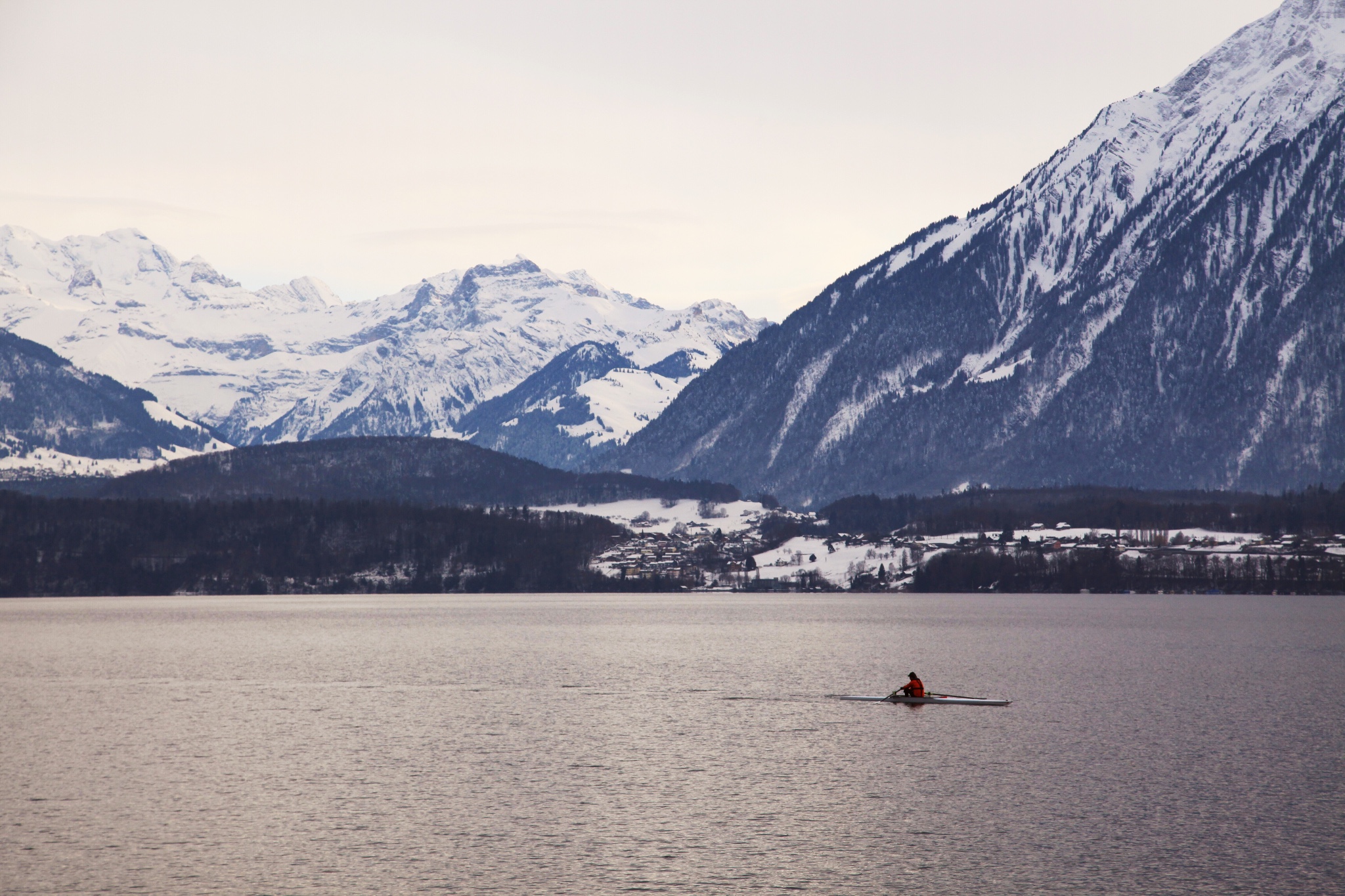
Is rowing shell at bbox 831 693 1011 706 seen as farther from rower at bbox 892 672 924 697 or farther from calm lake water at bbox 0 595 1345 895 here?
calm lake water at bbox 0 595 1345 895

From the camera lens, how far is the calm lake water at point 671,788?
75.6 meters

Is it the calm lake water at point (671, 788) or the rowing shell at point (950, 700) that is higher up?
the rowing shell at point (950, 700)

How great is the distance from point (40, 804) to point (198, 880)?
24.9m

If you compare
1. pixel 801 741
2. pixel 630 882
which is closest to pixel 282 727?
pixel 801 741

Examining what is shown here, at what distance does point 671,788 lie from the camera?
320 ft

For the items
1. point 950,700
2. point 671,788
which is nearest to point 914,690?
point 950,700

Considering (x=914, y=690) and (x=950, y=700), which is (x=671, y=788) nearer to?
(x=914, y=690)

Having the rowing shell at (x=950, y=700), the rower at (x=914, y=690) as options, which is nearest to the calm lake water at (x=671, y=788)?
the rowing shell at (x=950, y=700)

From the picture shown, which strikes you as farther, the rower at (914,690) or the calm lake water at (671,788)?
the rower at (914,690)

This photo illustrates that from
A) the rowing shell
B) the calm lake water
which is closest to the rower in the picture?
the rowing shell

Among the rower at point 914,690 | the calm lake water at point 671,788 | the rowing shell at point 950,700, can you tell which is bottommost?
the calm lake water at point 671,788

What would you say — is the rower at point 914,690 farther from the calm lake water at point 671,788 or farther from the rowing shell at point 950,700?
the calm lake water at point 671,788

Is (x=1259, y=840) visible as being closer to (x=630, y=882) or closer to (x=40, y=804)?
(x=630, y=882)

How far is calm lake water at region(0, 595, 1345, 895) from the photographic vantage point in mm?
75562
